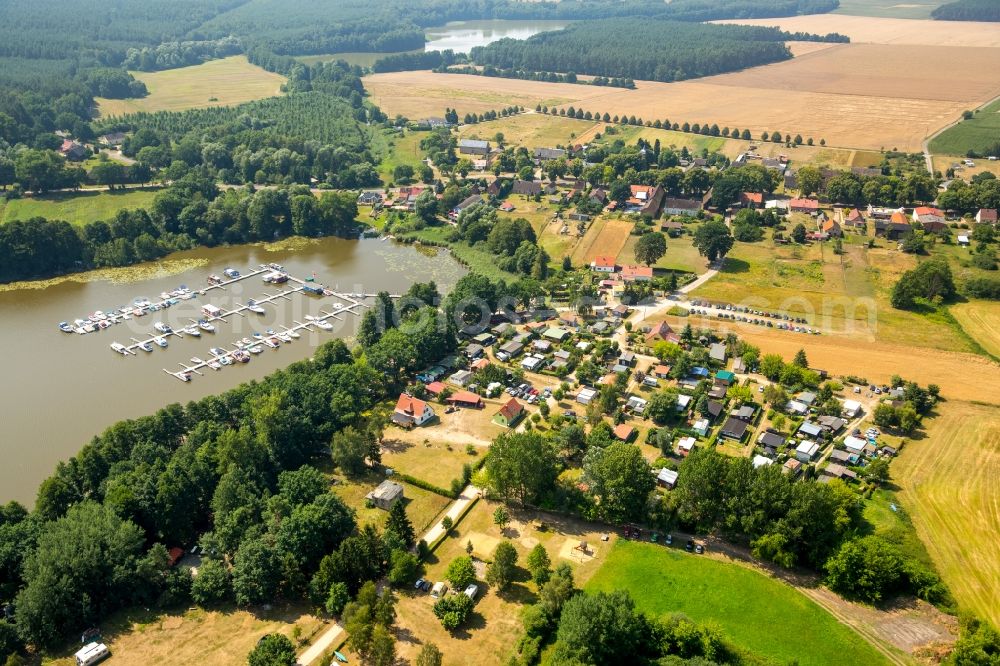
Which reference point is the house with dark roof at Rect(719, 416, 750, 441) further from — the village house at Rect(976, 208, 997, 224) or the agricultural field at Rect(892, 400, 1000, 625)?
the village house at Rect(976, 208, 997, 224)

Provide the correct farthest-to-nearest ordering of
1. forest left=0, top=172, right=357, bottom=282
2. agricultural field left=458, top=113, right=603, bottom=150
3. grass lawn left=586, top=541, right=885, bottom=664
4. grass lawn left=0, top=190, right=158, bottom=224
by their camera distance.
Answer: agricultural field left=458, top=113, right=603, bottom=150
grass lawn left=0, top=190, right=158, bottom=224
forest left=0, top=172, right=357, bottom=282
grass lawn left=586, top=541, right=885, bottom=664

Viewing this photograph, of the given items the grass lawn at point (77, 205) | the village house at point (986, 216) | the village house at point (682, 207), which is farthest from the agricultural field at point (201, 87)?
the village house at point (986, 216)

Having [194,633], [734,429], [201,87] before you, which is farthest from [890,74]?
[194,633]

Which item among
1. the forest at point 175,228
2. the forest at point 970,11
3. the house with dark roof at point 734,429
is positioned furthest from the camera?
the forest at point 970,11

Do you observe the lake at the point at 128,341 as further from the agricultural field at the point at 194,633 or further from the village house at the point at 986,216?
the village house at the point at 986,216

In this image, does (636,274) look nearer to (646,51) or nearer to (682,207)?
(682,207)

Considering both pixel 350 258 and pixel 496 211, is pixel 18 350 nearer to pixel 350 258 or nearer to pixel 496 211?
pixel 350 258

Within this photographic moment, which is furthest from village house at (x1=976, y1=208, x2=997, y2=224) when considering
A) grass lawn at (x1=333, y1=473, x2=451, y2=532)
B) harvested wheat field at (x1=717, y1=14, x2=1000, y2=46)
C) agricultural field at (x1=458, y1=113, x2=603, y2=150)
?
harvested wheat field at (x1=717, y1=14, x2=1000, y2=46)
